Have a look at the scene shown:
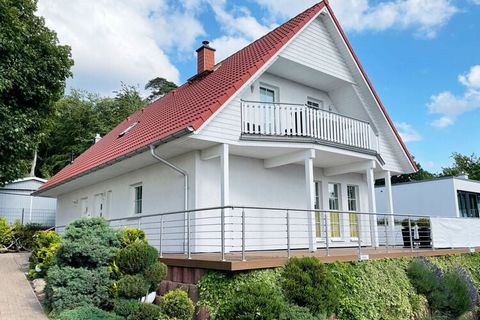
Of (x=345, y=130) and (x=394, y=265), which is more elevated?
(x=345, y=130)

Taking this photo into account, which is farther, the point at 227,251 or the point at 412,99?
the point at 412,99

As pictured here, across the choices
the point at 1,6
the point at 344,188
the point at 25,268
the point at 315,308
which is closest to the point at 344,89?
the point at 344,188

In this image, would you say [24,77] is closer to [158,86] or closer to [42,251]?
[42,251]

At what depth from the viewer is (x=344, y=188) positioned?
1625 cm

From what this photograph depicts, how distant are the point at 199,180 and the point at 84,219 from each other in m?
3.24

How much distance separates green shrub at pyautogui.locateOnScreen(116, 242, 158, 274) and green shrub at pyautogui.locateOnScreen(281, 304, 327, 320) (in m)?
3.18

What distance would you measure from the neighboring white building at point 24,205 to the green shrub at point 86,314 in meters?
19.2

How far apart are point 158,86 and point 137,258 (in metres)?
41.6

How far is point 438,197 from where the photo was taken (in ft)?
79.2

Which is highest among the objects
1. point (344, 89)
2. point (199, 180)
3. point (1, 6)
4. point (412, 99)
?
point (412, 99)

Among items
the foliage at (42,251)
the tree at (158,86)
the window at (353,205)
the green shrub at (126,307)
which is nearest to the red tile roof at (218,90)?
the foliage at (42,251)

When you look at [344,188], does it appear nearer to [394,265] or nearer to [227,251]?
[394,265]

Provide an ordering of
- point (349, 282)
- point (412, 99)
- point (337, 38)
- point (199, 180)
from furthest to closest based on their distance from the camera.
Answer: point (412, 99)
point (337, 38)
point (199, 180)
point (349, 282)

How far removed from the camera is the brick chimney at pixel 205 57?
1697 cm
